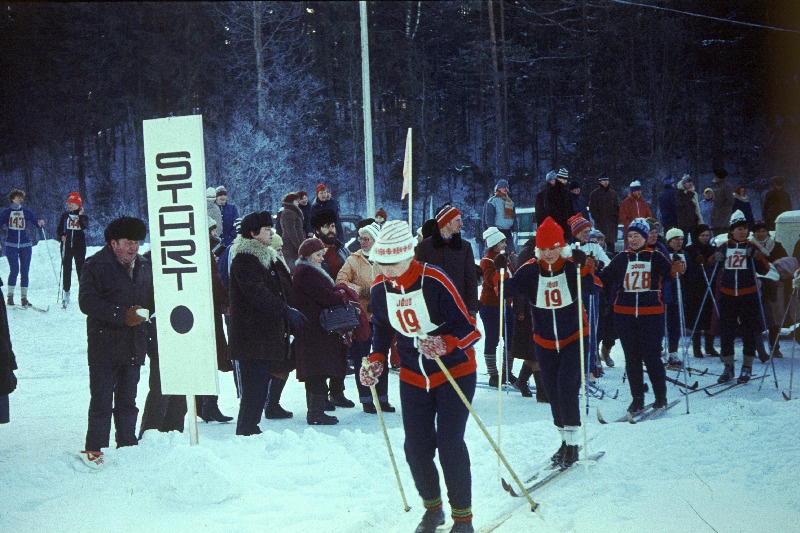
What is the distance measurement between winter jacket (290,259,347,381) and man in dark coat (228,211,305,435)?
0.68 metres

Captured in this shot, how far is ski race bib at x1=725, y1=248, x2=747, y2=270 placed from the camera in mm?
10406

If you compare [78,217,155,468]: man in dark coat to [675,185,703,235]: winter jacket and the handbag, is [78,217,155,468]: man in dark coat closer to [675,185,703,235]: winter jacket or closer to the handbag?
the handbag

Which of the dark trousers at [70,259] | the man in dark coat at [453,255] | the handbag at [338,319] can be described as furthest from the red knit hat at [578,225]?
the dark trousers at [70,259]

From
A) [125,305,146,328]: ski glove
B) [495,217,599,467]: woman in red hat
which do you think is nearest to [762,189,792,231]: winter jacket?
[495,217,599,467]: woman in red hat

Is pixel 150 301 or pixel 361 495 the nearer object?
pixel 361 495

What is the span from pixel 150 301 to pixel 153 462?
1.57 meters

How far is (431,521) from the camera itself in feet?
16.1

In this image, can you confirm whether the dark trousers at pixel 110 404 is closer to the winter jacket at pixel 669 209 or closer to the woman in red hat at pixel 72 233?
the woman in red hat at pixel 72 233

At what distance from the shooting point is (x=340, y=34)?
38.8 meters

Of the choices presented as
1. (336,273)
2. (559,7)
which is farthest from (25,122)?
(336,273)

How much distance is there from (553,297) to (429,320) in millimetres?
2206

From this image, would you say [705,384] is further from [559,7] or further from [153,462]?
[559,7]

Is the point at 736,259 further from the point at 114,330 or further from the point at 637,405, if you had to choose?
the point at 114,330

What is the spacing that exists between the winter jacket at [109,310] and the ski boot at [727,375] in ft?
22.9
